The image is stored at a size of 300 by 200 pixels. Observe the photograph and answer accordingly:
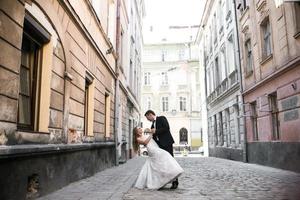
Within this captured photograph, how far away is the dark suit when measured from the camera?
7707 mm

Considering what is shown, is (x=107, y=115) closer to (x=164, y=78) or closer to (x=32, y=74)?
→ (x=32, y=74)

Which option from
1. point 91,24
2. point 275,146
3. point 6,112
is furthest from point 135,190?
point 275,146

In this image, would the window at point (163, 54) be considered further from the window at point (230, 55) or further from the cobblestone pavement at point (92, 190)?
the cobblestone pavement at point (92, 190)

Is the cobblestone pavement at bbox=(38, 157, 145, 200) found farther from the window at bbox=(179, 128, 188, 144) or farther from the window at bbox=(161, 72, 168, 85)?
the window at bbox=(161, 72, 168, 85)

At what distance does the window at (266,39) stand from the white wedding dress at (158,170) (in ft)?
26.9

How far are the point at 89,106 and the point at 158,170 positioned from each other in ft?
13.9

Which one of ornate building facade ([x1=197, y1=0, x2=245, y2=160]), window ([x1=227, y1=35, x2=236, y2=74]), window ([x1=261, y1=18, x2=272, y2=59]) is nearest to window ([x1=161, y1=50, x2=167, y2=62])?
ornate building facade ([x1=197, y1=0, x2=245, y2=160])

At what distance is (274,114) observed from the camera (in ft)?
43.5

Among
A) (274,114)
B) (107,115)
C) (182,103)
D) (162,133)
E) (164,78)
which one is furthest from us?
(164,78)

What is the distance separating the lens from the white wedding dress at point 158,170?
7.24 m

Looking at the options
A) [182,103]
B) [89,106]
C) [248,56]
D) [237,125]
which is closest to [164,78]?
[182,103]

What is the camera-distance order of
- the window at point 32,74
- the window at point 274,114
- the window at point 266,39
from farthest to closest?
the window at point 266,39 → the window at point 274,114 → the window at point 32,74

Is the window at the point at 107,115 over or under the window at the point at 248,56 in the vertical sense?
under

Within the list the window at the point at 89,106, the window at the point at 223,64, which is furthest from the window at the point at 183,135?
the window at the point at 89,106
